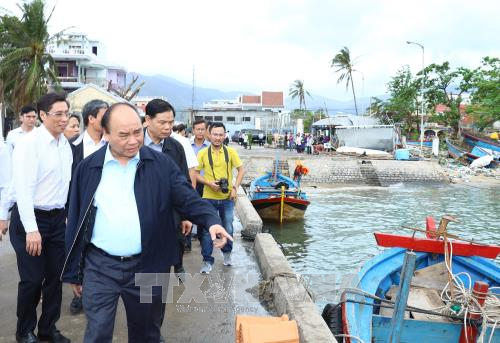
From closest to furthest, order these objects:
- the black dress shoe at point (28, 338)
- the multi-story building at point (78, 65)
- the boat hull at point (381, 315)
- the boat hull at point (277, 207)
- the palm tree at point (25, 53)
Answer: the black dress shoe at point (28, 338) → the boat hull at point (381, 315) → the boat hull at point (277, 207) → the palm tree at point (25, 53) → the multi-story building at point (78, 65)

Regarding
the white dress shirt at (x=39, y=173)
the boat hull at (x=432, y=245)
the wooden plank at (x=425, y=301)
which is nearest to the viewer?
the white dress shirt at (x=39, y=173)

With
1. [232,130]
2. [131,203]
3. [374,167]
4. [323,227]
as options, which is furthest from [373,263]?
[232,130]

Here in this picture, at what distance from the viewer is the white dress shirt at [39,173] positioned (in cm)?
322

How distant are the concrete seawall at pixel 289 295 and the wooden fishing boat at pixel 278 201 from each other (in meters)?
7.33

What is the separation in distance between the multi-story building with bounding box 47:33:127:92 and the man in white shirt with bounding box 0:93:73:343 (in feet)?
114

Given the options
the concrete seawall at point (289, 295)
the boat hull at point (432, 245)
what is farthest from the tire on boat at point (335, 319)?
A: the boat hull at point (432, 245)

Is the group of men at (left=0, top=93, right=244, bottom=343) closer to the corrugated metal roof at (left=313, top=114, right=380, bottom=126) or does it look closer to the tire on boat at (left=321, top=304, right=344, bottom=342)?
the tire on boat at (left=321, top=304, right=344, bottom=342)

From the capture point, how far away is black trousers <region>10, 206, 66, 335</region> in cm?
348

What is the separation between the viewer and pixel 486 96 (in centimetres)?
3425

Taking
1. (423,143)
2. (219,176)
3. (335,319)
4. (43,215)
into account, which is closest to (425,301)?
(335,319)

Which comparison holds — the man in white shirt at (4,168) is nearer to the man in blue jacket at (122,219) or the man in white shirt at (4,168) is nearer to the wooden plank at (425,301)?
the man in blue jacket at (122,219)

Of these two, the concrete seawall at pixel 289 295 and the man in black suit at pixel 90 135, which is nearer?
the concrete seawall at pixel 289 295

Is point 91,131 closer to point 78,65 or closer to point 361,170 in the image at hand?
point 361,170

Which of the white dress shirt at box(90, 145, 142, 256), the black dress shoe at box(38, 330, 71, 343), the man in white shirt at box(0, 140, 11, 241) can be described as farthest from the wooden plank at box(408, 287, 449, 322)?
the man in white shirt at box(0, 140, 11, 241)
